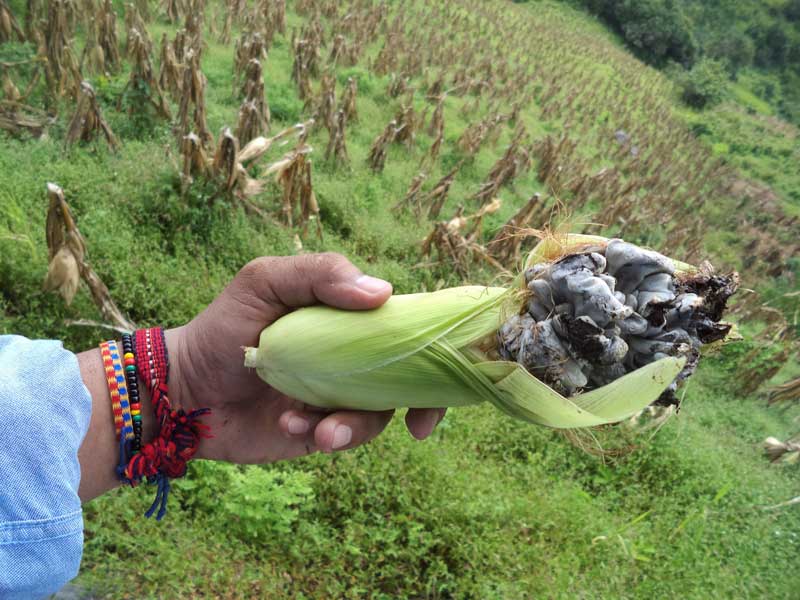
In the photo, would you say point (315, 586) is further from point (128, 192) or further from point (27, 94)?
point (27, 94)

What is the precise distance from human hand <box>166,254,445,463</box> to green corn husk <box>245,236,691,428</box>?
0.11 meters

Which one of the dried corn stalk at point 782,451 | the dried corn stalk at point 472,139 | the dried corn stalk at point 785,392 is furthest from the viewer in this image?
the dried corn stalk at point 472,139

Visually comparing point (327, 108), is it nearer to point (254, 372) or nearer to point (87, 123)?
point (87, 123)

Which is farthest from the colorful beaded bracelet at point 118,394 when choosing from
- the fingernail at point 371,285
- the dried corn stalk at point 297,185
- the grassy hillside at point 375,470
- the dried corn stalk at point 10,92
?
the dried corn stalk at point 10,92

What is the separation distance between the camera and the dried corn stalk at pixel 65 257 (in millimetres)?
3266

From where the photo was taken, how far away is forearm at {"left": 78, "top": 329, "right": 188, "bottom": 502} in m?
1.76

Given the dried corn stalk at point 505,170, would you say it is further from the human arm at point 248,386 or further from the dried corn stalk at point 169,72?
the human arm at point 248,386

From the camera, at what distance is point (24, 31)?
6.07 metres

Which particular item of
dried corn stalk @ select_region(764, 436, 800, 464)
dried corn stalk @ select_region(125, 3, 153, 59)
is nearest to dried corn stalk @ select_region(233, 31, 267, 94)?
dried corn stalk @ select_region(125, 3, 153, 59)

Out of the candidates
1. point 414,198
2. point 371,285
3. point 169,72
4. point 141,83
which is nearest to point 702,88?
point 414,198

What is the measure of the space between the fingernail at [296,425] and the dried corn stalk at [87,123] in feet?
13.1

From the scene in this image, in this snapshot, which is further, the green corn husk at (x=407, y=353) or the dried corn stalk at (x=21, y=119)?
the dried corn stalk at (x=21, y=119)

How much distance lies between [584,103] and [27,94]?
14.1m

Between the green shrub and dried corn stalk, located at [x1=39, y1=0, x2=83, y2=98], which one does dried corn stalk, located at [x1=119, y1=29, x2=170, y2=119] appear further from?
the green shrub
